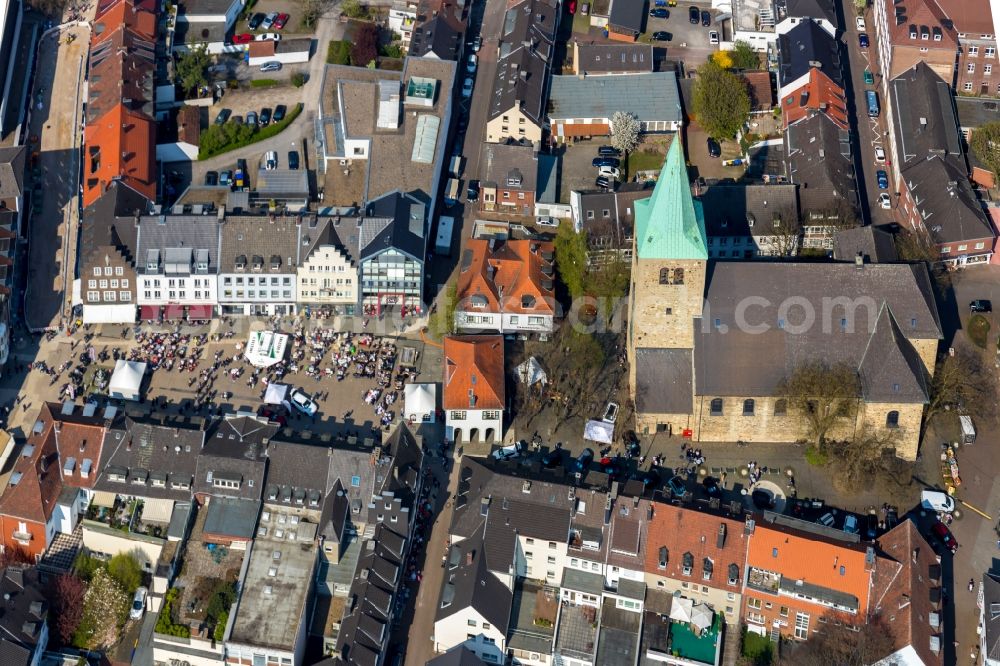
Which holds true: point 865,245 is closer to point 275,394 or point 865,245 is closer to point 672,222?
point 672,222

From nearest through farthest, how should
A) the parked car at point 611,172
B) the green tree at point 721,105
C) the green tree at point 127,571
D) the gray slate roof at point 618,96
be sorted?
the green tree at point 127,571 → the parked car at point 611,172 → the green tree at point 721,105 → the gray slate roof at point 618,96

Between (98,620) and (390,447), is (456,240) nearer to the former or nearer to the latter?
(390,447)

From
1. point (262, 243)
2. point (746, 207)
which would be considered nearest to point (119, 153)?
point (262, 243)

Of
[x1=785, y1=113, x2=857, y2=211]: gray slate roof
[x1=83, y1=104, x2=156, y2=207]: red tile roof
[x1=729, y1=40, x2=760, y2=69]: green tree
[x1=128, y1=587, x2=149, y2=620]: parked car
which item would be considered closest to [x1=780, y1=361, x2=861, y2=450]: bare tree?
[x1=785, y1=113, x2=857, y2=211]: gray slate roof

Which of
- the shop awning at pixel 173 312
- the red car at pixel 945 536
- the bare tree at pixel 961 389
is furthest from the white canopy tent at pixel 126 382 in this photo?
the red car at pixel 945 536

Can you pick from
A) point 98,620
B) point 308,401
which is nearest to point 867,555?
point 308,401

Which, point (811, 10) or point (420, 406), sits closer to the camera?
point (420, 406)

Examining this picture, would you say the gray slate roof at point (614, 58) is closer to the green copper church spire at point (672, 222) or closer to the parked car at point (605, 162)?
the parked car at point (605, 162)
